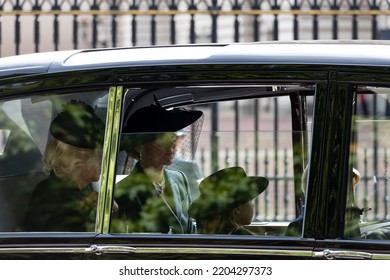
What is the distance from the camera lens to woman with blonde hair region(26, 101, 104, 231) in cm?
358

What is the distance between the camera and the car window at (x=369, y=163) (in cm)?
339

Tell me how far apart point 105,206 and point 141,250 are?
0.65 feet

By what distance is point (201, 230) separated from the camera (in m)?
3.47

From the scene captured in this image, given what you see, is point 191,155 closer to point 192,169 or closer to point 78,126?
point 192,169

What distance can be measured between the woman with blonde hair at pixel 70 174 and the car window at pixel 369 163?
31.9 inches

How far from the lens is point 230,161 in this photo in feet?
11.7

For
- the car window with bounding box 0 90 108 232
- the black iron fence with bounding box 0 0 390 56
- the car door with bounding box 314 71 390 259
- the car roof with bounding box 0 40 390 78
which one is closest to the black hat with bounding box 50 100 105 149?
the car window with bounding box 0 90 108 232

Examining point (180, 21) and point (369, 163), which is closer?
point (369, 163)

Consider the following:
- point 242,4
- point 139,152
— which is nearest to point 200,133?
point 139,152

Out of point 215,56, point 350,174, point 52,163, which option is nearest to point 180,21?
point 52,163

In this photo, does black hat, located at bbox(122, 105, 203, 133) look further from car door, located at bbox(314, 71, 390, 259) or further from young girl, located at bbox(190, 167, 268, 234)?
car door, located at bbox(314, 71, 390, 259)

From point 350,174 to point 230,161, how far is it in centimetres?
40

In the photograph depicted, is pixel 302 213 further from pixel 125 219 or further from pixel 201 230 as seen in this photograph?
pixel 125 219
